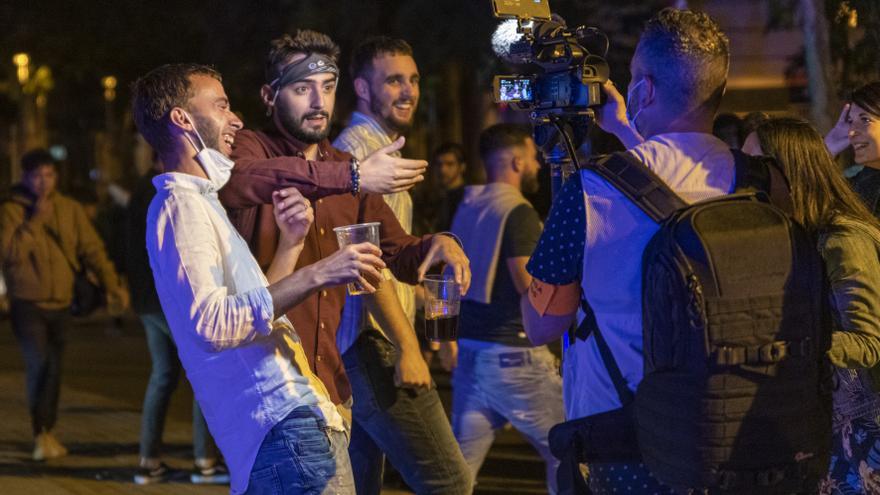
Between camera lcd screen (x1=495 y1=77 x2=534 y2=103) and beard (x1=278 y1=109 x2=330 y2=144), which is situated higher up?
camera lcd screen (x1=495 y1=77 x2=534 y2=103)

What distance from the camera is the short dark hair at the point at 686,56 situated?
3342 mm

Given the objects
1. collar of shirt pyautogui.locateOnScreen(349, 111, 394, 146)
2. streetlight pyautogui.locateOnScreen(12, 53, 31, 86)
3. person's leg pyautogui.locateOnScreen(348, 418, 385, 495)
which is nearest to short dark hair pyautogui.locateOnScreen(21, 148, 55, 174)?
collar of shirt pyautogui.locateOnScreen(349, 111, 394, 146)

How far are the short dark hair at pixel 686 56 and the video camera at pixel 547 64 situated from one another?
0.45 metres

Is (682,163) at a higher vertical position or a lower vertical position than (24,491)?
higher

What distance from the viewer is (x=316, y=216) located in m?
4.48

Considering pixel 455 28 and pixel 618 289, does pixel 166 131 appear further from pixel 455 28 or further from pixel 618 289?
pixel 455 28

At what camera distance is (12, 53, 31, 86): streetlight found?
103 feet

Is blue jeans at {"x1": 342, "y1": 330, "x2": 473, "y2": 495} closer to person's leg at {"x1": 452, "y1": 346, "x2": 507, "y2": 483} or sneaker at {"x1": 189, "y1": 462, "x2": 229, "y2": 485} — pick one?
person's leg at {"x1": 452, "y1": 346, "x2": 507, "y2": 483}

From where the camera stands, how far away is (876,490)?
478 centimetres

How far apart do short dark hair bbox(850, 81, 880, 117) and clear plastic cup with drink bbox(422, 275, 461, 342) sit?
83.7 inches

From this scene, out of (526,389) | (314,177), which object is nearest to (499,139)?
(526,389)

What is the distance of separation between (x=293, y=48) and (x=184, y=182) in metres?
0.99

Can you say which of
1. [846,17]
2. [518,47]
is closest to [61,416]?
[846,17]

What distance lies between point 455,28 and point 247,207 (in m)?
13.3
